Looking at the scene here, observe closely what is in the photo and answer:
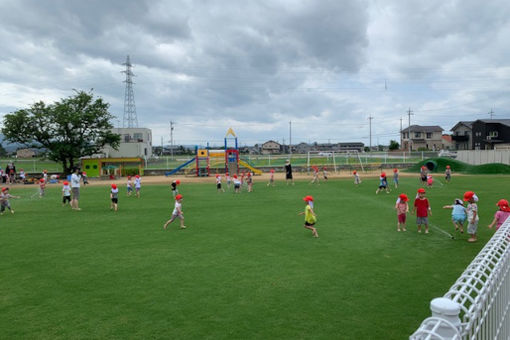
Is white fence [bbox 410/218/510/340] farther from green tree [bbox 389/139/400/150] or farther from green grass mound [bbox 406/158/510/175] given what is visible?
green tree [bbox 389/139/400/150]

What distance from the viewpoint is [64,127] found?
38.4 meters

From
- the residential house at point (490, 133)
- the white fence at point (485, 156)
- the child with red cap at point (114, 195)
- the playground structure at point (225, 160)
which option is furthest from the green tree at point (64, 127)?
the residential house at point (490, 133)

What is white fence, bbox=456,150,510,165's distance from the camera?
138 ft

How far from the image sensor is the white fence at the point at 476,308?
2514mm

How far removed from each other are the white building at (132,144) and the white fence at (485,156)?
46.9 metres

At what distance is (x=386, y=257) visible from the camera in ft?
30.5

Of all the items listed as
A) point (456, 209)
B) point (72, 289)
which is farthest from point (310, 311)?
point (456, 209)

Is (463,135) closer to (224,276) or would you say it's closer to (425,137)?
(425,137)

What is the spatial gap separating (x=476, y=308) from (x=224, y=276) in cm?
575

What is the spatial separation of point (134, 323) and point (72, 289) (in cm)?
232

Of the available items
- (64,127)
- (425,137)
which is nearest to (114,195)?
(64,127)

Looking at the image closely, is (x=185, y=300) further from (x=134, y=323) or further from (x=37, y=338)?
(x=37, y=338)

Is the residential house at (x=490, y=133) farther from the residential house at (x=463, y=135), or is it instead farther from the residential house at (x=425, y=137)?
the residential house at (x=425, y=137)

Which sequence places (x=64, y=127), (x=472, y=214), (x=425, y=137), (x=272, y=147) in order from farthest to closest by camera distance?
(x=272, y=147) → (x=425, y=137) → (x=64, y=127) → (x=472, y=214)
